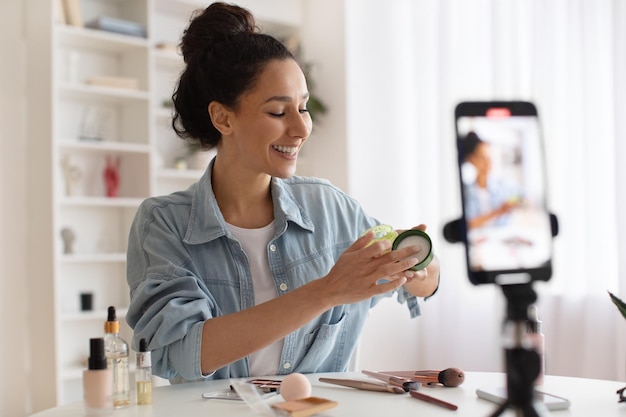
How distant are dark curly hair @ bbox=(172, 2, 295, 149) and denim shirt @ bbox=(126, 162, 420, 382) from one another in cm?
14

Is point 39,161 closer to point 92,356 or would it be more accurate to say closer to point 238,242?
point 238,242

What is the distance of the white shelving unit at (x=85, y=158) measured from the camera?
12.4 feet

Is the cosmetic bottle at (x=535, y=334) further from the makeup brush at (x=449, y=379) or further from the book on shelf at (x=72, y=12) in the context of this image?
the book on shelf at (x=72, y=12)

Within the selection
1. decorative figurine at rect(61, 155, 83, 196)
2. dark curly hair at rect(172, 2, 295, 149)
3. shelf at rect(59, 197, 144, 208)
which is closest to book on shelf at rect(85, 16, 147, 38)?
decorative figurine at rect(61, 155, 83, 196)

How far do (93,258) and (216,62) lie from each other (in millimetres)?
2394

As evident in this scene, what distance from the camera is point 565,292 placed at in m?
3.61

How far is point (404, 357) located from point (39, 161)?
7.38ft

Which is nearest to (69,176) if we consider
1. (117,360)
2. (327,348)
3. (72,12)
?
(72,12)

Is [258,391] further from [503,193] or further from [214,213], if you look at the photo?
[503,193]

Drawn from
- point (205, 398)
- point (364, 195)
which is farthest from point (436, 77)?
point (205, 398)

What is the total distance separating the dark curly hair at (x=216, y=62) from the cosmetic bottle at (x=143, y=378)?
66cm

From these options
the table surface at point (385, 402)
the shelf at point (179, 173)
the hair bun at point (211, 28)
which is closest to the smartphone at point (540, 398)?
the table surface at point (385, 402)

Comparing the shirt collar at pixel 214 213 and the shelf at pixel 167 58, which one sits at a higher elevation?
the shelf at pixel 167 58

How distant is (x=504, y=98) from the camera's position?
12.9 ft
